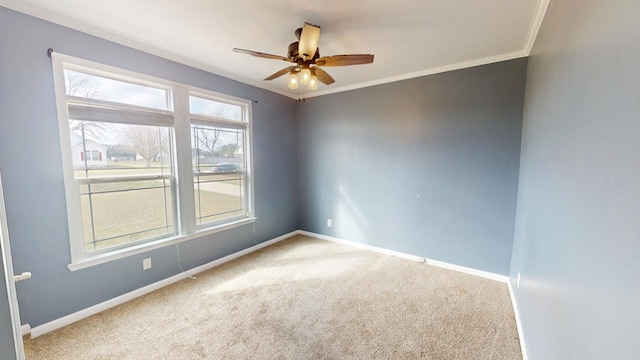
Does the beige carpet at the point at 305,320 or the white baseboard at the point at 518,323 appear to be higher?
the white baseboard at the point at 518,323

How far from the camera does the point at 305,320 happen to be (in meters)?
2.07

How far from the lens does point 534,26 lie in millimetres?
1958

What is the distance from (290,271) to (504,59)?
11.1 feet

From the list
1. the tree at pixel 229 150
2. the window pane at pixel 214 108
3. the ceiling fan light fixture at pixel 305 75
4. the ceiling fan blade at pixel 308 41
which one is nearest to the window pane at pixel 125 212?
the tree at pixel 229 150

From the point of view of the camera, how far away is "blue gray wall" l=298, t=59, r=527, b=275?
2.65 meters

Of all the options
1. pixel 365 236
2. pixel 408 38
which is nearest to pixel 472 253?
pixel 365 236

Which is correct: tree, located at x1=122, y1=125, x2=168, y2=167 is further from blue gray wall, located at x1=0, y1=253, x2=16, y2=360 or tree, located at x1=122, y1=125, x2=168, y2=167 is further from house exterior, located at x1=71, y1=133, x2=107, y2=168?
blue gray wall, located at x1=0, y1=253, x2=16, y2=360

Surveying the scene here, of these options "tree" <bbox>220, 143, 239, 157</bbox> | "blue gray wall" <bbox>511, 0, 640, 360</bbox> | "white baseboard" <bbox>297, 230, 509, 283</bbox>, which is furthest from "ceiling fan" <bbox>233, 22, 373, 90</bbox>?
"white baseboard" <bbox>297, 230, 509, 283</bbox>

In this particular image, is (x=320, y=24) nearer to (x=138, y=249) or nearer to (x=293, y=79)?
(x=293, y=79)

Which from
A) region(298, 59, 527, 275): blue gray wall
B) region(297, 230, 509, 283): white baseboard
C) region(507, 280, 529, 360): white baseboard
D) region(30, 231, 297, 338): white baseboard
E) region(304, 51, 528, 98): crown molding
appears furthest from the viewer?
region(297, 230, 509, 283): white baseboard

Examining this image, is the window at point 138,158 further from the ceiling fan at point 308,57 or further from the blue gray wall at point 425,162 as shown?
the blue gray wall at point 425,162

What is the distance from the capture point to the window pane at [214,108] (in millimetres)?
2867

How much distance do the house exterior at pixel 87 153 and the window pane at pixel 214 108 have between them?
38.5 inches

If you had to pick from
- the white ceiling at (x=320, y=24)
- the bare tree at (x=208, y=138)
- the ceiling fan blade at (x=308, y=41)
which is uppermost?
the white ceiling at (x=320, y=24)
